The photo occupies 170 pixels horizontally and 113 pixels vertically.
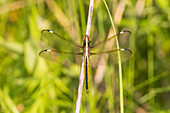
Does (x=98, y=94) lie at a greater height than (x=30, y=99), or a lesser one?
greater

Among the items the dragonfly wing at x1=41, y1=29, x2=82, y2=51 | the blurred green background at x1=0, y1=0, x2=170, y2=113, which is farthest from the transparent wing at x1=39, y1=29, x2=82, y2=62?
the blurred green background at x1=0, y1=0, x2=170, y2=113

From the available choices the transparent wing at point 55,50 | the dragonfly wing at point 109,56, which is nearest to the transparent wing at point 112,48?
the dragonfly wing at point 109,56

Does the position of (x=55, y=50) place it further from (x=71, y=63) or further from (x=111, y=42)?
(x=71, y=63)

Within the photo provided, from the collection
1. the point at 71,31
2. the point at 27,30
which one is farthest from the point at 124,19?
the point at 27,30

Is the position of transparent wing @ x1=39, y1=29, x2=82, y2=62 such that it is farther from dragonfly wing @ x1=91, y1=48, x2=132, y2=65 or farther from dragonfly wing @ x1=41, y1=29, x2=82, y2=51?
dragonfly wing @ x1=91, y1=48, x2=132, y2=65

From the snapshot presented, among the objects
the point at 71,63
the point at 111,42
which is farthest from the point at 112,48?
the point at 71,63

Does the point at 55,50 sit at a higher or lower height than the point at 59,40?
lower

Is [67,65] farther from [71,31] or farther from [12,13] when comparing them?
[12,13]

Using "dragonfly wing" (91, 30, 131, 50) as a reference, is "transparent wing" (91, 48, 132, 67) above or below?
below
